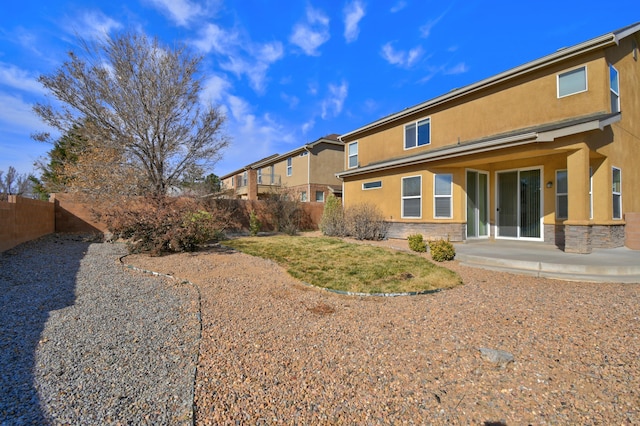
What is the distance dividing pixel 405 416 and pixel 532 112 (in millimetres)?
11079

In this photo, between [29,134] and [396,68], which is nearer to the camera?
[29,134]

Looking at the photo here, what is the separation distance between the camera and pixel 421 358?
318 cm

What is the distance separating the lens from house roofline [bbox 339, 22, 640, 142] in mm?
8258

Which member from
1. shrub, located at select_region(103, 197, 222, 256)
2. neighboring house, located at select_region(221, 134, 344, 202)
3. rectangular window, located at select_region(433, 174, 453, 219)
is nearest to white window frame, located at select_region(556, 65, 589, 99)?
rectangular window, located at select_region(433, 174, 453, 219)

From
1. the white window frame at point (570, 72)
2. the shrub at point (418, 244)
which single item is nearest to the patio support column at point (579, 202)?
the white window frame at point (570, 72)

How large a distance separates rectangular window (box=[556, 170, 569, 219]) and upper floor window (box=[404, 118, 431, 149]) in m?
4.95

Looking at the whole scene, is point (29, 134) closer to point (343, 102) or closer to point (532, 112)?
point (343, 102)

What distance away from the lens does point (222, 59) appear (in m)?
12.9

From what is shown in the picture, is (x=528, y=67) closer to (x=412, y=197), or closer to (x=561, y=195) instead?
(x=561, y=195)

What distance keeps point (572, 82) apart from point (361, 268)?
28.6 ft

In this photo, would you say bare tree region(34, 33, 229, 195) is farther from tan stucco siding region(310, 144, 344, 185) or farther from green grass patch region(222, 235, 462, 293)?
tan stucco siding region(310, 144, 344, 185)

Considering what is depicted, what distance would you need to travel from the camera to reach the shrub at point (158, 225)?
888 centimetres

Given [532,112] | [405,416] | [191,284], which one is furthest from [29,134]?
[532,112]

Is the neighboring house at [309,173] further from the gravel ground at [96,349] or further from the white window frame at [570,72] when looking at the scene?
the gravel ground at [96,349]
